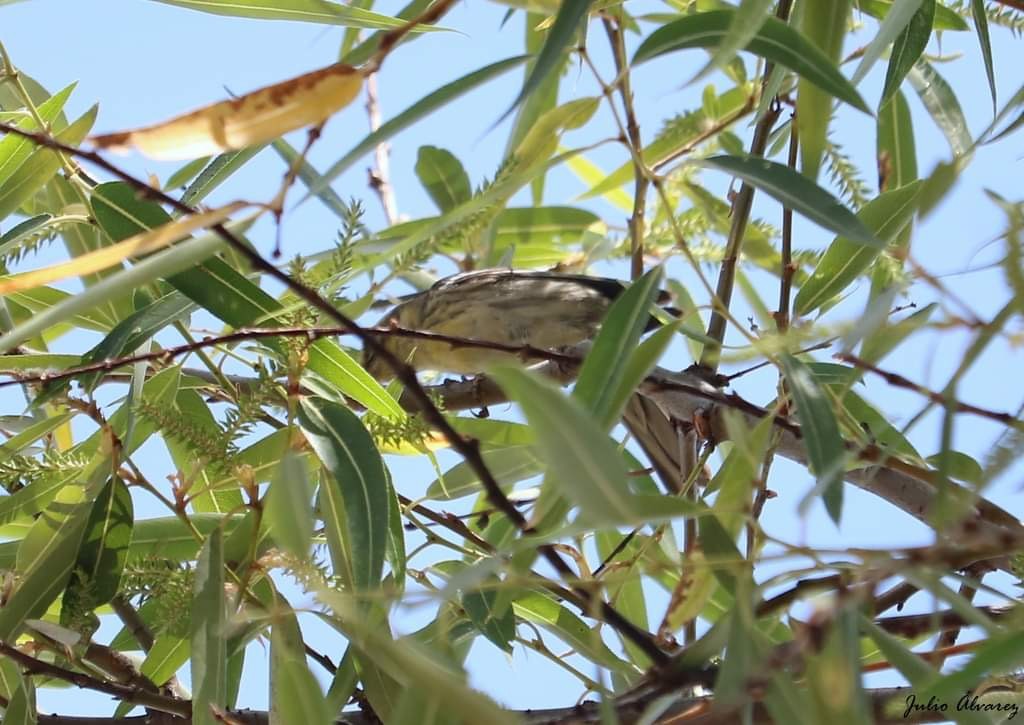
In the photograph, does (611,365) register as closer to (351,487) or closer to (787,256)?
(351,487)

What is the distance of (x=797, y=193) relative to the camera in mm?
1571

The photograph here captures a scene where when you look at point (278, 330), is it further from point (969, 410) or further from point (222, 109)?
point (969, 410)

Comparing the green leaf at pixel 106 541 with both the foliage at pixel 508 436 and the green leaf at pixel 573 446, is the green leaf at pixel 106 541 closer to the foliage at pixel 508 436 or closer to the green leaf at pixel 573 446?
the foliage at pixel 508 436

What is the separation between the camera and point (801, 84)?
1.80 meters

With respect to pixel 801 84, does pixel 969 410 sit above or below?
below

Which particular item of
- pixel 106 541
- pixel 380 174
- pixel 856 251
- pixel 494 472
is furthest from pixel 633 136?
pixel 380 174

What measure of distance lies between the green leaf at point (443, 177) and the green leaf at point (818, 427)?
212cm

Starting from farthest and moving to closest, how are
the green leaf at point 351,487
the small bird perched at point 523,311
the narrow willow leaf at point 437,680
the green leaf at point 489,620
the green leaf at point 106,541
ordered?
the small bird perched at point 523,311, the green leaf at point 106,541, the green leaf at point 489,620, the green leaf at point 351,487, the narrow willow leaf at point 437,680

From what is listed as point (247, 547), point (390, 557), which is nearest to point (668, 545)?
point (390, 557)

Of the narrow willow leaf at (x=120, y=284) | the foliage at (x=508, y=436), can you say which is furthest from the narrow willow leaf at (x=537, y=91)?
the narrow willow leaf at (x=120, y=284)

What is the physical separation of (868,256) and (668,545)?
1.96 feet

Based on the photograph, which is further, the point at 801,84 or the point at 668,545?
the point at 668,545

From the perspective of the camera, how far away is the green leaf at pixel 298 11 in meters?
2.04

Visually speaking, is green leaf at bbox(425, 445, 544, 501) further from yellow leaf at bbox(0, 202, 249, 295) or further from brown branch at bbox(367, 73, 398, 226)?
brown branch at bbox(367, 73, 398, 226)
